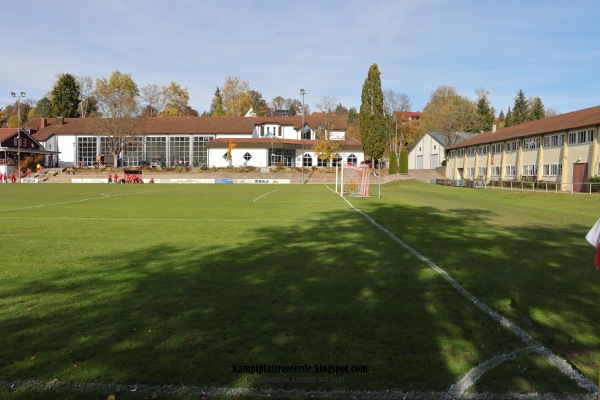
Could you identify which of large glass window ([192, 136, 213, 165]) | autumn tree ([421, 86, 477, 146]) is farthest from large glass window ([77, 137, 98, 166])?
autumn tree ([421, 86, 477, 146])

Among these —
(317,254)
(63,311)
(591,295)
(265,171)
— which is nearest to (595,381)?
(591,295)

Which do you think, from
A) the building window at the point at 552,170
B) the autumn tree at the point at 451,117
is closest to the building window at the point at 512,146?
the building window at the point at 552,170

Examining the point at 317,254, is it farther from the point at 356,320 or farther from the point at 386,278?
the point at 356,320

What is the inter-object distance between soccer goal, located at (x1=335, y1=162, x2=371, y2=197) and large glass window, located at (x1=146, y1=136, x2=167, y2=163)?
5147cm

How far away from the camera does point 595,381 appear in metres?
3.93

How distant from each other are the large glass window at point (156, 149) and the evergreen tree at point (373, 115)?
37974mm

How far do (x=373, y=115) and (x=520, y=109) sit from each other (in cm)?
3532

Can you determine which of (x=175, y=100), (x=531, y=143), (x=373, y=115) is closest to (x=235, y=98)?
(x=175, y=100)

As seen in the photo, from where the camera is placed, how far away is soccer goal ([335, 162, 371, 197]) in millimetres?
36297

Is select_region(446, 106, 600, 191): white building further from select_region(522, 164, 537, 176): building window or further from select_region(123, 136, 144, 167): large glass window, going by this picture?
select_region(123, 136, 144, 167): large glass window

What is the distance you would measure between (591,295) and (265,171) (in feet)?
236

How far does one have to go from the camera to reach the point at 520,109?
9688 cm

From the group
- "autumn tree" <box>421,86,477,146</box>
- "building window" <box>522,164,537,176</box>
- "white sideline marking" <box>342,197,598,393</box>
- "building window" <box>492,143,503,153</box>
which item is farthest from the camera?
"autumn tree" <box>421,86,477,146</box>

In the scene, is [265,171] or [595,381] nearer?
[595,381]
